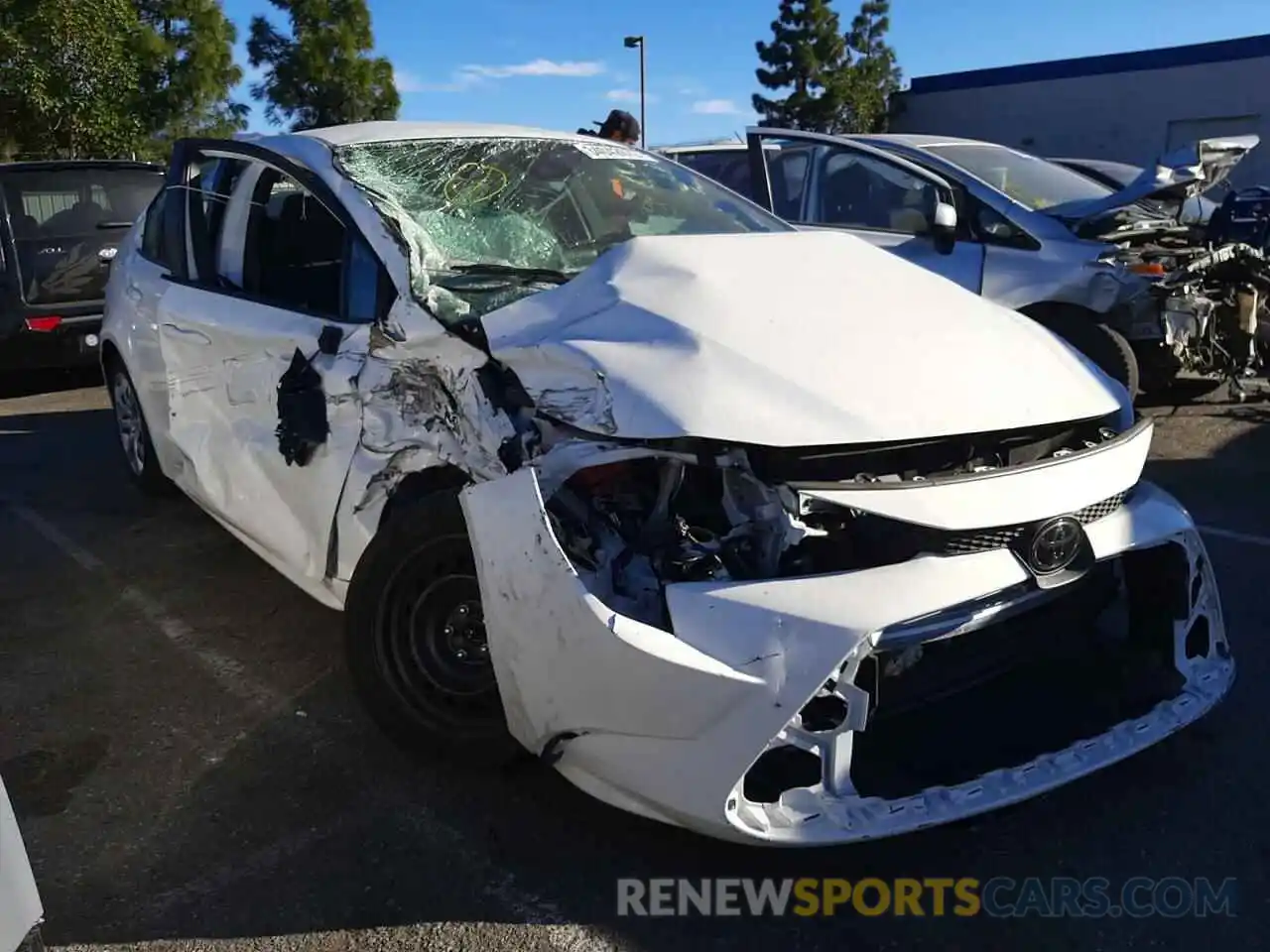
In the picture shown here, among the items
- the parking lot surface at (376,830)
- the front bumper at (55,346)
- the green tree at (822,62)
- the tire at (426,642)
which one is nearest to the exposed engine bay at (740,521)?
the tire at (426,642)

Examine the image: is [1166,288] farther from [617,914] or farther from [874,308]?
[617,914]

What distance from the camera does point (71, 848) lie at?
9.21 feet

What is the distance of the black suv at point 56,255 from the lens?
7848 millimetres

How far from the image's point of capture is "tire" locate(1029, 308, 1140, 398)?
6.25 metres

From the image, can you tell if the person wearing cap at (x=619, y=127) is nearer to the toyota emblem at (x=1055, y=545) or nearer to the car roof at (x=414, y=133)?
the car roof at (x=414, y=133)

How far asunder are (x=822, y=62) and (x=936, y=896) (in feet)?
131

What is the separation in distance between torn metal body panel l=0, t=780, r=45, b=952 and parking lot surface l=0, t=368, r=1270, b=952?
84 centimetres

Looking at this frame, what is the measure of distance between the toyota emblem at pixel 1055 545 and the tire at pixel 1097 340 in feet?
13.2

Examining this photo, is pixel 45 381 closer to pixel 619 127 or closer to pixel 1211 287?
pixel 619 127

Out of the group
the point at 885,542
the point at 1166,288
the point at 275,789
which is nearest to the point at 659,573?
the point at 885,542

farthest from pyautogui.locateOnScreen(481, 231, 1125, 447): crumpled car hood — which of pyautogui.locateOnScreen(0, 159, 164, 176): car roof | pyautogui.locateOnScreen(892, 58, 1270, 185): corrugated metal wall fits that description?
pyautogui.locateOnScreen(892, 58, 1270, 185): corrugated metal wall

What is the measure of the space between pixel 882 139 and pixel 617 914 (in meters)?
5.99

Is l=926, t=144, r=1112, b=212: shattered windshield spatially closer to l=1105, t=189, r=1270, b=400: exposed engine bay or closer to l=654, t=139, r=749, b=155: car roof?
l=1105, t=189, r=1270, b=400: exposed engine bay

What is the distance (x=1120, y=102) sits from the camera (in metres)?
29.4
